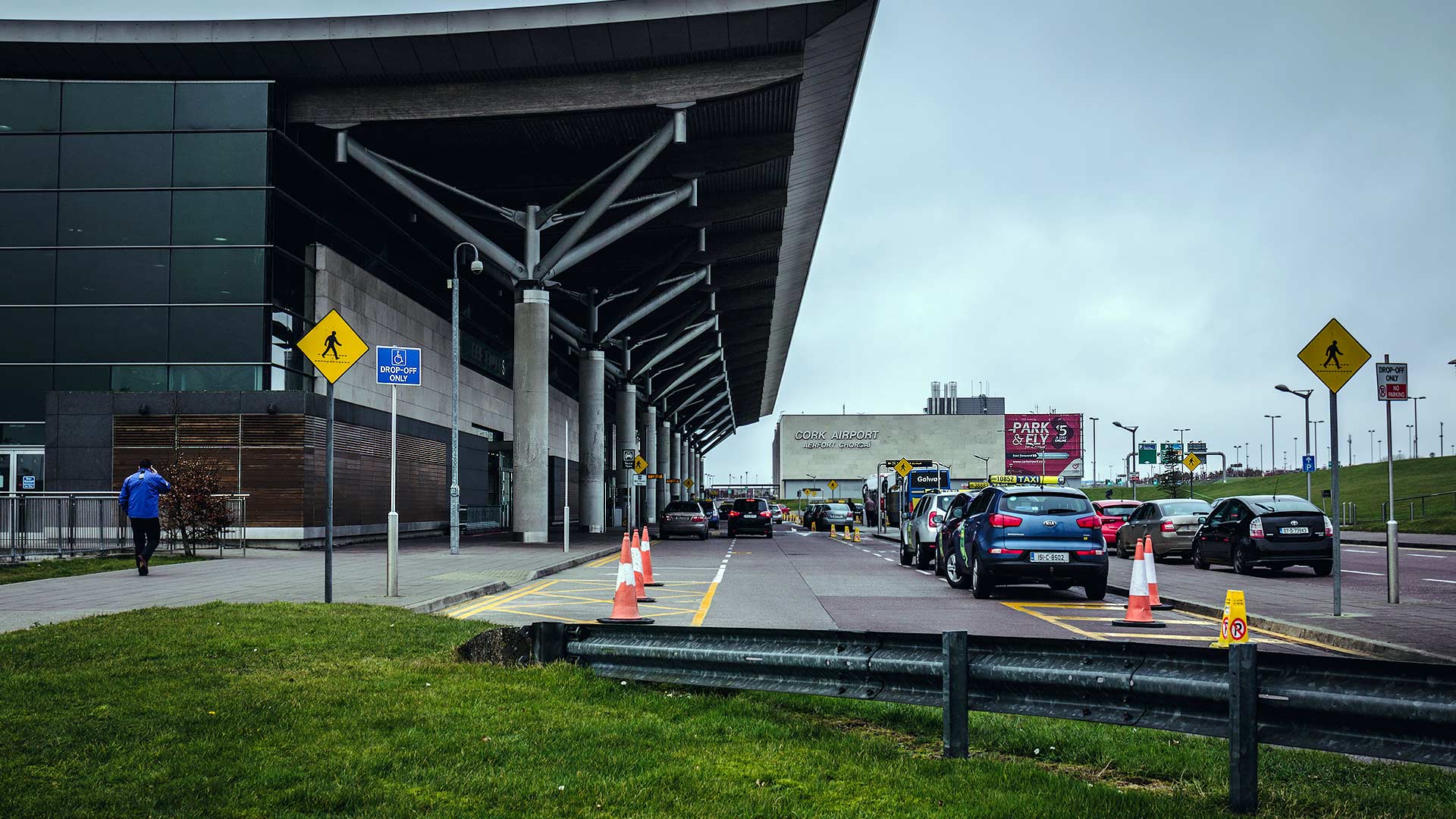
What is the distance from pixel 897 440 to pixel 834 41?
11561 cm

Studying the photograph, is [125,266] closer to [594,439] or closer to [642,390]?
[594,439]

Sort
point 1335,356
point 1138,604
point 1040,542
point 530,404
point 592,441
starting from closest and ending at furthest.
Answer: point 1138,604
point 1335,356
point 1040,542
point 530,404
point 592,441

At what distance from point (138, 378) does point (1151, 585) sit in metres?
25.1

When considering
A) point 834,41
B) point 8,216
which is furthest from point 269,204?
point 834,41

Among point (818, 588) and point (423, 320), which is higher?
point (423, 320)

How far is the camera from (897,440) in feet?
473

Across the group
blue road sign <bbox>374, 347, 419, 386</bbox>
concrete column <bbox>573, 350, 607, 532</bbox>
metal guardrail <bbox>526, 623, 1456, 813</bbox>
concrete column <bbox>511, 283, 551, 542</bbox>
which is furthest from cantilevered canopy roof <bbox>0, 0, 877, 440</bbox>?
metal guardrail <bbox>526, 623, 1456, 813</bbox>

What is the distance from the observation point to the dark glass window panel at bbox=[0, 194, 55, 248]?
29328 millimetres

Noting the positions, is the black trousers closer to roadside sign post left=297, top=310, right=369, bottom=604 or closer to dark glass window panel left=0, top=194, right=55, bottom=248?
roadside sign post left=297, top=310, right=369, bottom=604

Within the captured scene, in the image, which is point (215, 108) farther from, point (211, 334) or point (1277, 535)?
point (1277, 535)

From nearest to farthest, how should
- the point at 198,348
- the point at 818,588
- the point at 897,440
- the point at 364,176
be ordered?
the point at 818,588, the point at 198,348, the point at 364,176, the point at 897,440

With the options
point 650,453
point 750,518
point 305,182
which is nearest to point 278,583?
point 305,182

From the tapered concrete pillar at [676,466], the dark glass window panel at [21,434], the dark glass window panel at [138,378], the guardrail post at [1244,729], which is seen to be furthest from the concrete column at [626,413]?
the guardrail post at [1244,729]

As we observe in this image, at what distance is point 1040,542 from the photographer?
15852 mm
